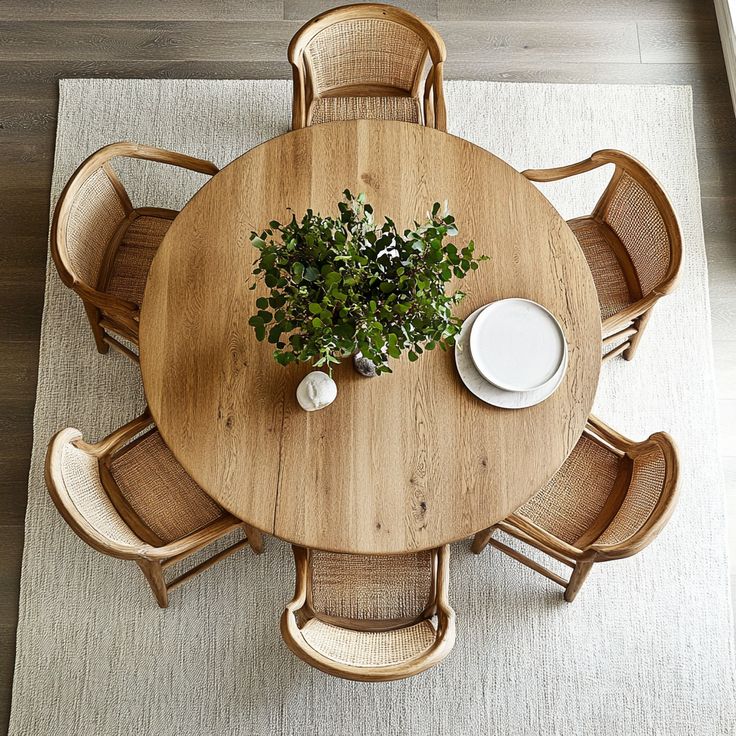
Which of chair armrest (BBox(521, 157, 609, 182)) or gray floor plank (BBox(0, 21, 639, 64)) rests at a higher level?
gray floor plank (BBox(0, 21, 639, 64))

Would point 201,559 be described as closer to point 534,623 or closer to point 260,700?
point 260,700

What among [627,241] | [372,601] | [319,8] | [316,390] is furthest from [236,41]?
[372,601]

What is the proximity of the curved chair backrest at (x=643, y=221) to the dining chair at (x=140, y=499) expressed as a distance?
1.35 m

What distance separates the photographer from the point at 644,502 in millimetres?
1840

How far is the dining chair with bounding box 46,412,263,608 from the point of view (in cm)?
179

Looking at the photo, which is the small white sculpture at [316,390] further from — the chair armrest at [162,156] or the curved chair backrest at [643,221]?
the curved chair backrest at [643,221]

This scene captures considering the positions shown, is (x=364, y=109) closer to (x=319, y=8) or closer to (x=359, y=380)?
(x=319, y=8)

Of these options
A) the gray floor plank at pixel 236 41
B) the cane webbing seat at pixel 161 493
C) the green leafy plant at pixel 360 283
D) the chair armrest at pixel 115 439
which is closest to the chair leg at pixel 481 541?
the cane webbing seat at pixel 161 493

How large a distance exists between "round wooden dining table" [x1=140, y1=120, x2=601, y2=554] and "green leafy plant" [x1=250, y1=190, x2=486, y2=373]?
0.33 meters

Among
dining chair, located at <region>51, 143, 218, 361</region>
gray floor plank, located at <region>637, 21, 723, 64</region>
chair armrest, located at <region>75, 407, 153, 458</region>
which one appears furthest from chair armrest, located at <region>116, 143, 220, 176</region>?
gray floor plank, located at <region>637, 21, 723, 64</region>

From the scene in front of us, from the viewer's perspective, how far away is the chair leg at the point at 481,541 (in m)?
2.16

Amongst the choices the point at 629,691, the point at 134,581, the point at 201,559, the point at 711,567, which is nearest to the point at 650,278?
the point at 711,567

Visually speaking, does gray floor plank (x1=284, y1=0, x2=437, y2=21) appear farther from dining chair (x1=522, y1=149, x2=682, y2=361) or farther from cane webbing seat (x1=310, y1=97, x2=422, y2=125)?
dining chair (x1=522, y1=149, x2=682, y2=361)

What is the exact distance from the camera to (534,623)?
233 centimetres
